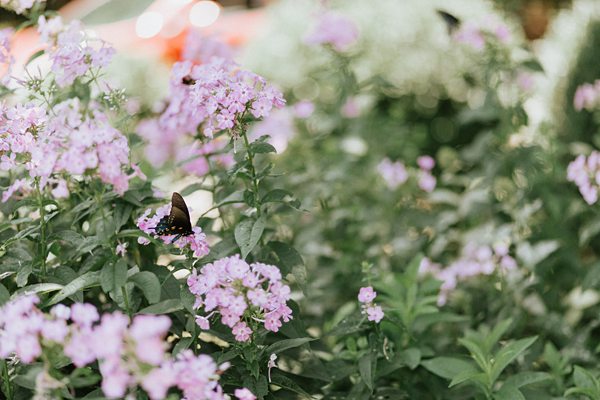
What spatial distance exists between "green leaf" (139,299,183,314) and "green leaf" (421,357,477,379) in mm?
841

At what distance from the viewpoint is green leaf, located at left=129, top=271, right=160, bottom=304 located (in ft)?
6.25

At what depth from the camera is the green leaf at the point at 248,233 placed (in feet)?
6.81

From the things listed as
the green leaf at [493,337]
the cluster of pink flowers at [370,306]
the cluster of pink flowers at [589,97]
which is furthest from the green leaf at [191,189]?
the cluster of pink flowers at [589,97]

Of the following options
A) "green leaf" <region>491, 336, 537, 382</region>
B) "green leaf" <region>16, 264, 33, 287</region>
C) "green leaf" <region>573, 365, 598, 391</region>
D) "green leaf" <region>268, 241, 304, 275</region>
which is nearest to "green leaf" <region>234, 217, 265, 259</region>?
"green leaf" <region>268, 241, 304, 275</region>

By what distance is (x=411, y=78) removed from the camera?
552 cm

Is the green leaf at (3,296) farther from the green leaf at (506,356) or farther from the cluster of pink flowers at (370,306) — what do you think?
the green leaf at (506,356)

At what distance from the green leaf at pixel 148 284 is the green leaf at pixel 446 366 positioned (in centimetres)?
90

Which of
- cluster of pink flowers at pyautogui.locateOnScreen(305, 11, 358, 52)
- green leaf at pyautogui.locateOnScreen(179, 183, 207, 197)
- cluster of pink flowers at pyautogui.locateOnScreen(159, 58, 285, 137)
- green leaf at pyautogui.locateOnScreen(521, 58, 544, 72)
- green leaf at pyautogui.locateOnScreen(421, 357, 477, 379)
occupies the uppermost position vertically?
cluster of pink flowers at pyautogui.locateOnScreen(159, 58, 285, 137)

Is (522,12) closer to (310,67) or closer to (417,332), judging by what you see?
(310,67)

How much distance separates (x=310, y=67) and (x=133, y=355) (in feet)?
13.7

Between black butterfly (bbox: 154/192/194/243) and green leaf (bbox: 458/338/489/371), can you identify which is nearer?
black butterfly (bbox: 154/192/194/243)

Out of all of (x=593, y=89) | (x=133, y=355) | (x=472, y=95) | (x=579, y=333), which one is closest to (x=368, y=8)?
(x=472, y=95)

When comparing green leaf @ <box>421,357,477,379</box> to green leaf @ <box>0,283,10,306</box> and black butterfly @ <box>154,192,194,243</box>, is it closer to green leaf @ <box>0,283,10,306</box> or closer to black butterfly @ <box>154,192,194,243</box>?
black butterfly @ <box>154,192,194,243</box>

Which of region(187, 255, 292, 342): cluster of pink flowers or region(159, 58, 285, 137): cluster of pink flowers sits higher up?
region(159, 58, 285, 137): cluster of pink flowers
